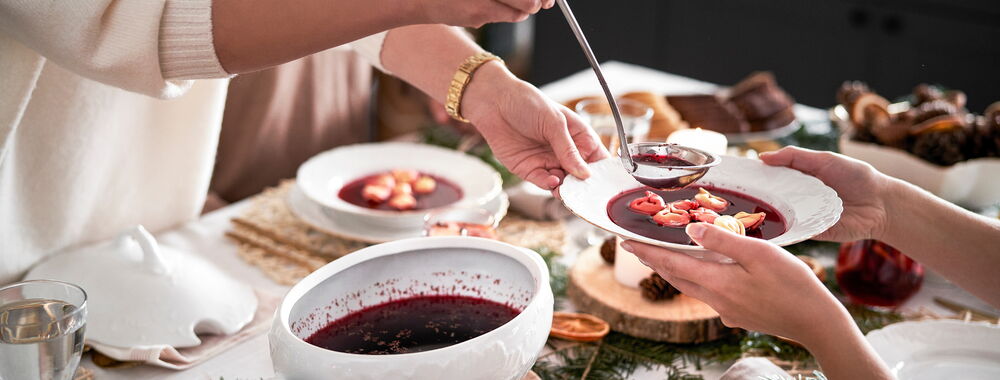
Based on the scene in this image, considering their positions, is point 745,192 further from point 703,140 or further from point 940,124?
point 940,124

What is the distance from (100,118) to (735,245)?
40.3 inches

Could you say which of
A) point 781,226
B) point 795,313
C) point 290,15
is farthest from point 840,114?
point 290,15

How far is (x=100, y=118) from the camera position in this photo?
138cm

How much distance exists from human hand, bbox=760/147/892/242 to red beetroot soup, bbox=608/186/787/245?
0.09m

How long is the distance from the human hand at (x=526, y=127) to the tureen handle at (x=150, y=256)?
53cm

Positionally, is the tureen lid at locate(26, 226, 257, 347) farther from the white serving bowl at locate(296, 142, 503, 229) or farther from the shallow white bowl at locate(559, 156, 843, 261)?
the shallow white bowl at locate(559, 156, 843, 261)

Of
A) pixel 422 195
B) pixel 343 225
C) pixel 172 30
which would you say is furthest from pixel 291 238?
pixel 172 30

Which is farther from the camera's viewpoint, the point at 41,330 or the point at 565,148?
the point at 565,148

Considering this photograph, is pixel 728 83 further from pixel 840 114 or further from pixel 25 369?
pixel 25 369

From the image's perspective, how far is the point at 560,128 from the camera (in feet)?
A: 4.21

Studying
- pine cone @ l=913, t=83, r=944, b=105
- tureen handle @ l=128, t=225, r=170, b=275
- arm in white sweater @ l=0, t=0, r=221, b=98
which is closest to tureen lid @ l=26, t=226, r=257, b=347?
tureen handle @ l=128, t=225, r=170, b=275

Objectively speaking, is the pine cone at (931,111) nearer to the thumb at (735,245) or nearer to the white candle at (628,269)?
the white candle at (628,269)

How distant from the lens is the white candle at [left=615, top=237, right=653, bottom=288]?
1.34m

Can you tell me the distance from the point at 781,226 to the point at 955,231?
12.0 inches
